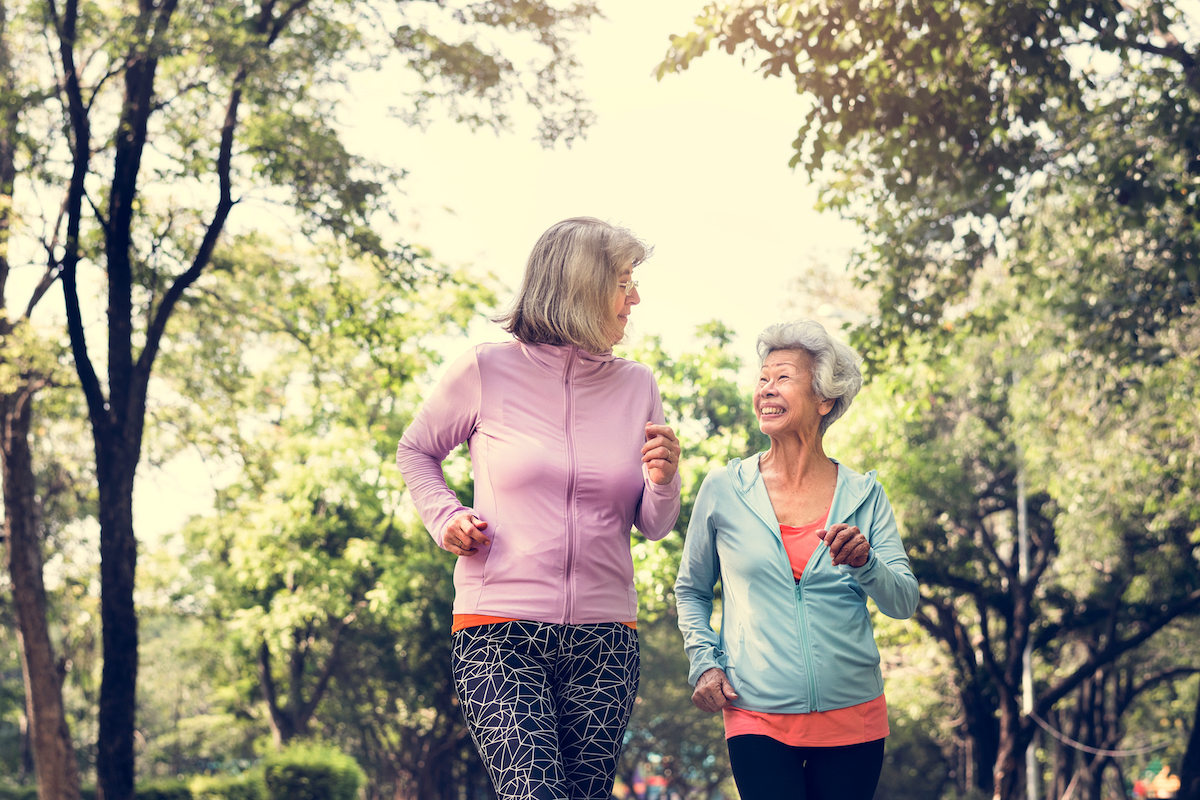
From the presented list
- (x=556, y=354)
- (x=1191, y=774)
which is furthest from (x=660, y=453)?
(x=1191, y=774)

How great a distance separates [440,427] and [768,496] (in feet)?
3.37

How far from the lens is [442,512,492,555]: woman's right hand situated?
8.60 feet

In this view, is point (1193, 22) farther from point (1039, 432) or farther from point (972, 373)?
point (972, 373)

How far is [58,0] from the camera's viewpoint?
11203 mm

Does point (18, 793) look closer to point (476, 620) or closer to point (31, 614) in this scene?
point (31, 614)

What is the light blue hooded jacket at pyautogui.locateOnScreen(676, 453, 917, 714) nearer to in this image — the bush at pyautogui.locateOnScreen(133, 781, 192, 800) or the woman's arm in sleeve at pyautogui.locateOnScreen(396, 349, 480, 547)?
the woman's arm in sleeve at pyautogui.locateOnScreen(396, 349, 480, 547)

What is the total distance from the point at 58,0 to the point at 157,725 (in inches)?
1894

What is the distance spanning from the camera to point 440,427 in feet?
9.52

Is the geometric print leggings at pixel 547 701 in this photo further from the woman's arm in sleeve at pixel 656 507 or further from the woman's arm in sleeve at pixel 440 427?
the woman's arm in sleeve at pixel 440 427

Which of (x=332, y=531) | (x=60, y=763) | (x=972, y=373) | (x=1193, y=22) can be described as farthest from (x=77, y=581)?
(x=1193, y=22)

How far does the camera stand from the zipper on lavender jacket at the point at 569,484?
2.65 m

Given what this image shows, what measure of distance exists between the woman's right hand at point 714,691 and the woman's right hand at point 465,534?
80 cm

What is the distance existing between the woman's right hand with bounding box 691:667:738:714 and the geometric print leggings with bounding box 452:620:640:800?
0.31 m

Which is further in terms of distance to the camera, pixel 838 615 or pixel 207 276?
pixel 207 276
